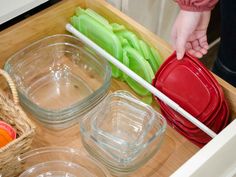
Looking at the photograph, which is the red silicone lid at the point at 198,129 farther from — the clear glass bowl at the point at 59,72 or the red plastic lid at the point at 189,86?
the clear glass bowl at the point at 59,72

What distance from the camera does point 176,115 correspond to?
2.60 feet

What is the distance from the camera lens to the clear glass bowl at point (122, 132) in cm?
73

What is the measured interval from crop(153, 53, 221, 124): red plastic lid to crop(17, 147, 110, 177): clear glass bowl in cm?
21

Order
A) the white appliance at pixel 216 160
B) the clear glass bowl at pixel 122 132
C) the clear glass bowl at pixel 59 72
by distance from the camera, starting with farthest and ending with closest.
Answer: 1. the clear glass bowl at pixel 59 72
2. the clear glass bowl at pixel 122 132
3. the white appliance at pixel 216 160

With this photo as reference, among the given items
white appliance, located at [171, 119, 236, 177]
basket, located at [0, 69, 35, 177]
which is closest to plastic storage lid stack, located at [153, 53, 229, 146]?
white appliance, located at [171, 119, 236, 177]

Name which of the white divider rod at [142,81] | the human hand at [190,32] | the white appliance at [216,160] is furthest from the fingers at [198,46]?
the white appliance at [216,160]

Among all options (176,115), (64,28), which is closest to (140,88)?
(176,115)

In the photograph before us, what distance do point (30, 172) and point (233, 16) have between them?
57cm

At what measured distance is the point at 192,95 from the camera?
0.76 metres

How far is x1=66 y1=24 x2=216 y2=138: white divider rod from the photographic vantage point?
2.43ft

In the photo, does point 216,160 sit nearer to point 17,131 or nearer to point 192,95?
point 192,95

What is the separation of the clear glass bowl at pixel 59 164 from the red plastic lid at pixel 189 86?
0.68 ft

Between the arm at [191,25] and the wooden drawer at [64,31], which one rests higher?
the arm at [191,25]

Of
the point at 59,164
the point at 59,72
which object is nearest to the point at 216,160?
the point at 59,164
